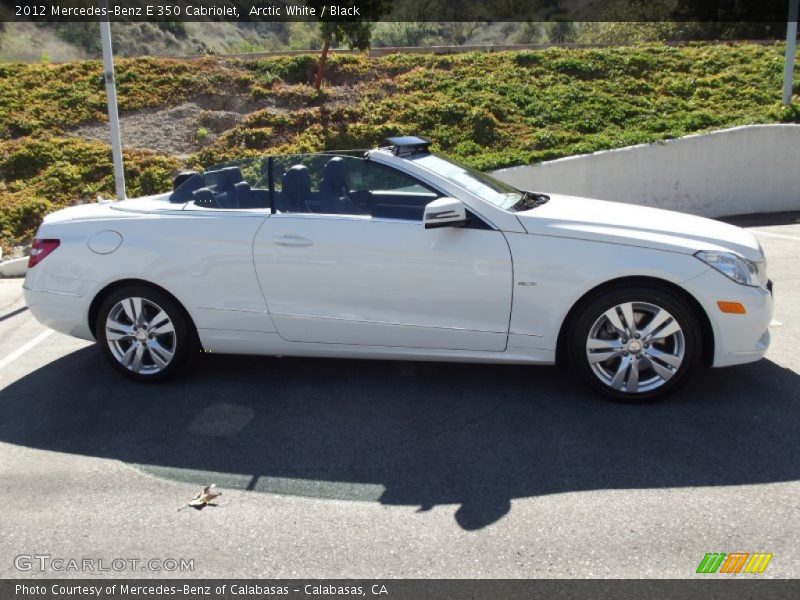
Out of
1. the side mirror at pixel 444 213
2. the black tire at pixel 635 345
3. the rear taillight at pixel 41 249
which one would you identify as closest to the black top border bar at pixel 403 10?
the rear taillight at pixel 41 249

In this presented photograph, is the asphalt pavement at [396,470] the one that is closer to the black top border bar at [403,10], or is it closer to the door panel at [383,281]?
the door panel at [383,281]

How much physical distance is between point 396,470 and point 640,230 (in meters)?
2.04

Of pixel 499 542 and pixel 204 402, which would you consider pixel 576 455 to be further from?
pixel 204 402

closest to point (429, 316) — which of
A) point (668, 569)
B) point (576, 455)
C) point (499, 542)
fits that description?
point (576, 455)

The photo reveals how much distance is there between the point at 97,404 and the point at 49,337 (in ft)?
6.49

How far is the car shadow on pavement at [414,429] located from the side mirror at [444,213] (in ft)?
3.61

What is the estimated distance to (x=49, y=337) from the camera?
22.4 ft

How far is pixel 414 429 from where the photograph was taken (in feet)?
15.1

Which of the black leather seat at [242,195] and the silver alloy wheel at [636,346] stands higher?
the black leather seat at [242,195]

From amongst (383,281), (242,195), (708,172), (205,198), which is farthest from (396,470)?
(708,172)

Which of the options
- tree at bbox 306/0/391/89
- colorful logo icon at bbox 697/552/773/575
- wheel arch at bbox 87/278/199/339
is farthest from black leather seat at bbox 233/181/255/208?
tree at bbox 306/0/391/89

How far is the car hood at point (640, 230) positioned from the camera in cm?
469

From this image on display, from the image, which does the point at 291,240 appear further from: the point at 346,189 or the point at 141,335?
the point at 141,335

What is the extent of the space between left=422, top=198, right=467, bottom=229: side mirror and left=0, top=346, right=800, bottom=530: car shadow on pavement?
3.61 ft
